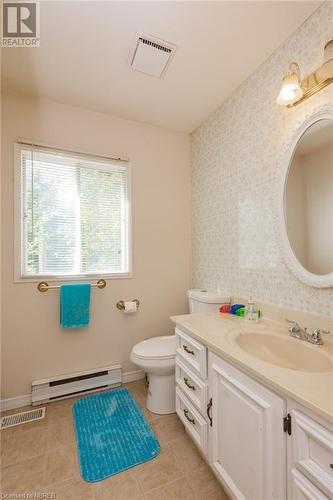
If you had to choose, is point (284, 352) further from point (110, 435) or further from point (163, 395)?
point (110, 435)

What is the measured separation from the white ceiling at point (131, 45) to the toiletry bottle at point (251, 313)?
63.8 inches

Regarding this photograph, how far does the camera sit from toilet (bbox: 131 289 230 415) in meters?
1.67

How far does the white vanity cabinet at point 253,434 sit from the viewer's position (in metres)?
0.67

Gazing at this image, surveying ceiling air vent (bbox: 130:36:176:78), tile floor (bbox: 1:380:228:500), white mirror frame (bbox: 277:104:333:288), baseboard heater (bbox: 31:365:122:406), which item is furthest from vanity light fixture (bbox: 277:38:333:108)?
baseboard heater (bbox: 31:365:122:406)

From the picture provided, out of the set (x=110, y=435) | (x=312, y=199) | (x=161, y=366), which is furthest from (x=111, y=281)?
(x=312, y=199)

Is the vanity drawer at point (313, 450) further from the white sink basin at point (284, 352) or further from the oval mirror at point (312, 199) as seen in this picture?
the oval mirror at point (312, 199)

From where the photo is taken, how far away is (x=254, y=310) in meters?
1.50

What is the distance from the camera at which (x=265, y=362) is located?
913 millimetres

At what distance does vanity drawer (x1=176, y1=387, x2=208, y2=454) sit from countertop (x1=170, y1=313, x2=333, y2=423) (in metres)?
0.44

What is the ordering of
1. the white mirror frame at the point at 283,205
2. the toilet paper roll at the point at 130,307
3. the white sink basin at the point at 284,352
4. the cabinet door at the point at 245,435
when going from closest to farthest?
1. the cabinet door at the point at 245,435
2. the white sink basin at the point at 284,352
3. the white mirror frame at the point at 283,205
4. the toilet paper roll at the point at 130,307

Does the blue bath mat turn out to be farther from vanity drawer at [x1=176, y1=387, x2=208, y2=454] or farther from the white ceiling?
the white ceiling

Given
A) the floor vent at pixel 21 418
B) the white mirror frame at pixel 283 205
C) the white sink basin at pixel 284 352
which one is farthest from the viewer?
the floor vent at pixel 21 418

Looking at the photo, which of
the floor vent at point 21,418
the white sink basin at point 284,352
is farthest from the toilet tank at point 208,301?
the floor vent at point 21,418

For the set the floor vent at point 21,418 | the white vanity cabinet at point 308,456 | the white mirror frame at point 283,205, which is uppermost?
the white mirror frame at point 283,205
